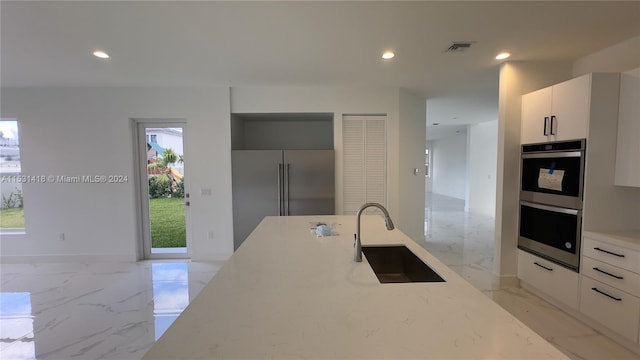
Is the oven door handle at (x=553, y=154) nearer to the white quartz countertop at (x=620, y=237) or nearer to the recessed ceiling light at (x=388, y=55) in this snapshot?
the white quartz countertop at (x=620, y=237)

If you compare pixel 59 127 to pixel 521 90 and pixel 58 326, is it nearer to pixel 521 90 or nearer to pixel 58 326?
pixel 58 326

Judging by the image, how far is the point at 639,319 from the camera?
1972mm

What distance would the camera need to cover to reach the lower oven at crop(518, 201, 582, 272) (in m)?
2.43

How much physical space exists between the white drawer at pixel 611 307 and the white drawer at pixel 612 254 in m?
0.20

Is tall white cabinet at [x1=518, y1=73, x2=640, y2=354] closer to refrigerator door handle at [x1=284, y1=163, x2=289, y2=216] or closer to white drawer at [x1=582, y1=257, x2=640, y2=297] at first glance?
white drawer at [x1=582, y1=257, x2=640, y2=297]

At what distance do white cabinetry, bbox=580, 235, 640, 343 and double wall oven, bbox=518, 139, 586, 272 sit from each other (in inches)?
5.0

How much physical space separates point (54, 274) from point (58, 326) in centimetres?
163

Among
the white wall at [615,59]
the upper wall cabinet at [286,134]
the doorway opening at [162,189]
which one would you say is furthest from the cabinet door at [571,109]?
the doorway opening at [162,189]

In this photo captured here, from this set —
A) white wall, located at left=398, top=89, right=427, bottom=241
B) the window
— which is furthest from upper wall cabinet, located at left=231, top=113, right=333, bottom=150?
the window

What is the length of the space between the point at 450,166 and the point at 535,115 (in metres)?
8.48

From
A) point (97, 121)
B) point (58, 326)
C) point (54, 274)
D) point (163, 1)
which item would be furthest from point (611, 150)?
point (54, 274)

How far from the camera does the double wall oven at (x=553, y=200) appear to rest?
241 cm

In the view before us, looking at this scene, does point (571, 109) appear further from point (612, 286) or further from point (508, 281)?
point (508, 281)

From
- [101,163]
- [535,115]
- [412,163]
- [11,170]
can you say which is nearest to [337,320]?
[535,115]
